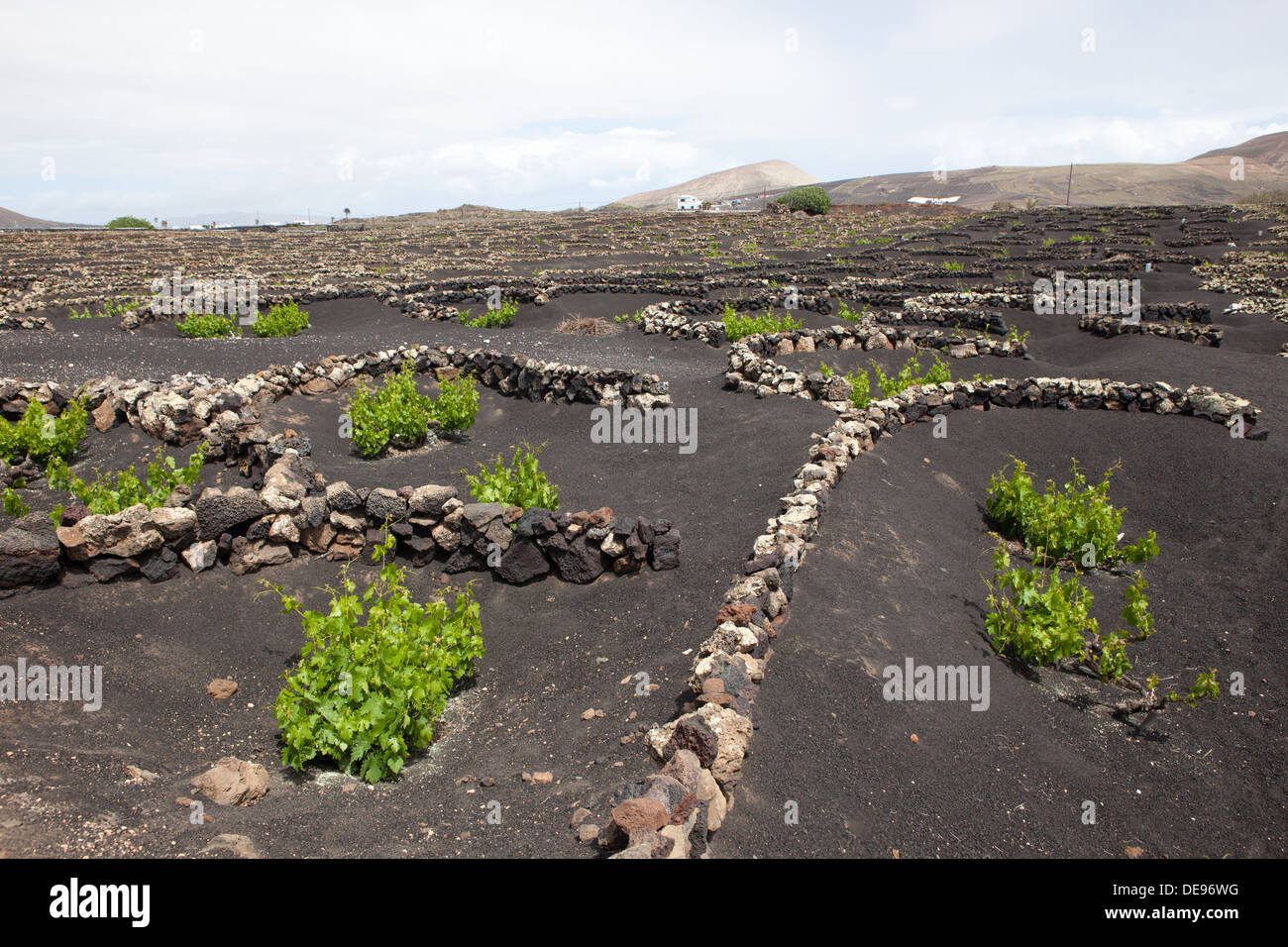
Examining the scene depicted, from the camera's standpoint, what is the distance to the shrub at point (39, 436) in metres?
8.20

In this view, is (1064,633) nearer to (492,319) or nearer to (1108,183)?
(492,319)

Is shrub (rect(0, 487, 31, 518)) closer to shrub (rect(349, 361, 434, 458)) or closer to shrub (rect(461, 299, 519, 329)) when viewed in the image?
shrub (rect(349, 361, 434, 458))

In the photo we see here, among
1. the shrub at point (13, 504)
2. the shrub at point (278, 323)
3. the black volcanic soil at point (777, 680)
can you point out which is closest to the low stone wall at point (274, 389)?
the black volcanic soil at point (777, 680)

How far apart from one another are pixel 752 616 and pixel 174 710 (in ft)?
12.8

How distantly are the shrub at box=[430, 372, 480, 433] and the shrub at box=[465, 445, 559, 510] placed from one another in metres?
3.51

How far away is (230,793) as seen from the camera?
146 inches

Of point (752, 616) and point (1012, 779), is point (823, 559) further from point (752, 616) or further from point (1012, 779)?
point (1012, 779)


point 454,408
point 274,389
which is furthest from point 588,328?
point 274,389

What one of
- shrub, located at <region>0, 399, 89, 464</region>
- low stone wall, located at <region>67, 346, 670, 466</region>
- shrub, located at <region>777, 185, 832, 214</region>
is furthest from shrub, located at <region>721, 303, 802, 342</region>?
shrub, located at <region>777, 185, 832, 214</region>

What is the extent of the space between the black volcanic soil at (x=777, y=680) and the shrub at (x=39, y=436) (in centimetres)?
39

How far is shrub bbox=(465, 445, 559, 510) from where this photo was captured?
22.7 ft

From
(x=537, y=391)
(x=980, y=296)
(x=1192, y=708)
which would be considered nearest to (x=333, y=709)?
(x=1192, y=708)

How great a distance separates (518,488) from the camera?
7.01 meters

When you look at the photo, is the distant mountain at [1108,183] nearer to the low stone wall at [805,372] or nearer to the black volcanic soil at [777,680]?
the low stone wall at [805,372]
